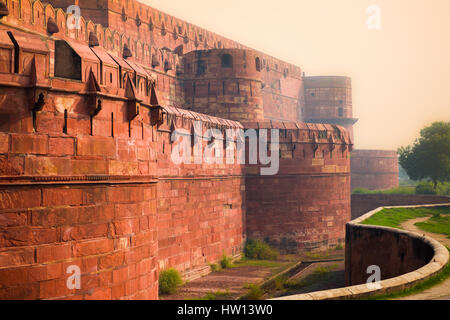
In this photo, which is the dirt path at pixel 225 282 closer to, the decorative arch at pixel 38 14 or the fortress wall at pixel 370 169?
the decorative arch at pixel 38 14

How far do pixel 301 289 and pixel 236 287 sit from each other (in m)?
1.86

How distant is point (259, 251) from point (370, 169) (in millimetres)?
27940

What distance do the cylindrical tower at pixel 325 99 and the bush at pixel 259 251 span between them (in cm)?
3027

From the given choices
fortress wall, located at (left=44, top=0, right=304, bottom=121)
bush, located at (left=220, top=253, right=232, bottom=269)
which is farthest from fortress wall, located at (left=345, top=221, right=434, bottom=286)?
fortress wall, located at (left=44, top=0, right=304, bottom=121)

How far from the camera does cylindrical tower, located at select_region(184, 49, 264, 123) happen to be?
2470 cm

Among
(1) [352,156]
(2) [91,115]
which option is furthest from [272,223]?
(1) [352,156]

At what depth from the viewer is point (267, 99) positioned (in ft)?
138

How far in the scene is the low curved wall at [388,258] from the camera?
7449mm

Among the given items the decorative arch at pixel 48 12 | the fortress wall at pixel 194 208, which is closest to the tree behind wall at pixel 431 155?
the fortress wall at pixel 194 208

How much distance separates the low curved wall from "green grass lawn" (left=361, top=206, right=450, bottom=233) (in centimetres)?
87

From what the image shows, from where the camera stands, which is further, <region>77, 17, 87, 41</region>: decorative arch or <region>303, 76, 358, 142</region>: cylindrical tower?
<region>303, 76, 358, 142</region>: cylindrical tower

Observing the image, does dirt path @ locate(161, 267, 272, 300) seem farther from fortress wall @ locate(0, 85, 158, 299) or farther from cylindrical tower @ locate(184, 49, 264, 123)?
cylindrical tower @ locate(184, 49, 264, 123)

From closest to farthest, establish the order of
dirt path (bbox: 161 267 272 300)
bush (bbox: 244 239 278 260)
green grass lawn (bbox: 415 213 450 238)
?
dirt path (bbox: 161 267 272 300) < green grass lawn (bbox: 415 213 450 238) < bush (bbox: 244 239 278 260)

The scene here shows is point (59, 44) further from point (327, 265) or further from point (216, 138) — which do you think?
point (327, 265)
